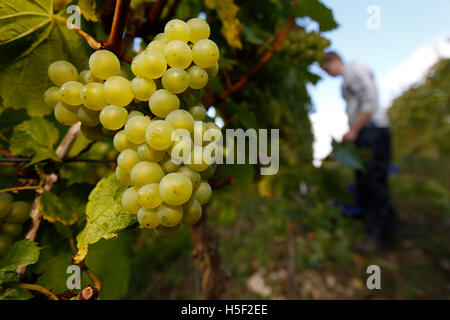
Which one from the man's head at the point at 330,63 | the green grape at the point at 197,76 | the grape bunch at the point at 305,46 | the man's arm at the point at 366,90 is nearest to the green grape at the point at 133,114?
the green grape at the point at 197,76

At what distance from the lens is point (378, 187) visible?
11.1ft

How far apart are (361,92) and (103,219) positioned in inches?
135

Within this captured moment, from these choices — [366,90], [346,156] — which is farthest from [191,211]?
[366,90]

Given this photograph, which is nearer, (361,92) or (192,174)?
(192,174)

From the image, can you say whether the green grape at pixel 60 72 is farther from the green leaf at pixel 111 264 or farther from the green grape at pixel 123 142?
the green leaf at pixel 111 264

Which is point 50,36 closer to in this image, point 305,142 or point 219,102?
point 219,102

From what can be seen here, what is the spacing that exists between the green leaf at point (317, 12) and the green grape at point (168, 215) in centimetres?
91

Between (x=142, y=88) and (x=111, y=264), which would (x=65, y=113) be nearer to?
(x=142, y=88)

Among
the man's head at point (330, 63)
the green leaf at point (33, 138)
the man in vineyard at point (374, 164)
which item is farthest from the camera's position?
the man in vineyard at point (374, 164)

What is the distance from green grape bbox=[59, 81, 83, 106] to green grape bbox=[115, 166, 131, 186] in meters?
0.15

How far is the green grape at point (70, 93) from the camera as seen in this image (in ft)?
1.55

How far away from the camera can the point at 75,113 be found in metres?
0.51

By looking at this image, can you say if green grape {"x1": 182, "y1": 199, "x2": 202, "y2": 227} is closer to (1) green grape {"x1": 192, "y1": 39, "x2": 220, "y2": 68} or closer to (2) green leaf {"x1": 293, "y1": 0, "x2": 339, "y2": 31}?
(1) green grape {"x1": 192, "y1": 39, "x2": 220, "y2": 68}

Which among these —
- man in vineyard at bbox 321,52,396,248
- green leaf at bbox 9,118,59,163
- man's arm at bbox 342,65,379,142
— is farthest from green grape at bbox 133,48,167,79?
man in vineyard at bbox 321,52,396,248
